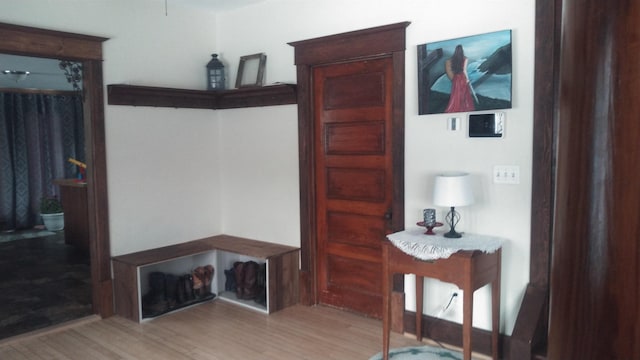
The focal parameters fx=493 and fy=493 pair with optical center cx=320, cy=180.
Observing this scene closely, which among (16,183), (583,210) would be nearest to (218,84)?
(583,210)

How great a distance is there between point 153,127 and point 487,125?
265cm

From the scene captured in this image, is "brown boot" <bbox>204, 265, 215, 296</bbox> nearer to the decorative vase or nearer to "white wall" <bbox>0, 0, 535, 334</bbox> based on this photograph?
"white wall" <bbox>0, 0, 535, 334</bbox>

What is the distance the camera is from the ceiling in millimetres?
4208

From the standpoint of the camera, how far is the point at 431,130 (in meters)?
3.25

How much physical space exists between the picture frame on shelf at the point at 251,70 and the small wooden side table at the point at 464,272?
6.70 feet

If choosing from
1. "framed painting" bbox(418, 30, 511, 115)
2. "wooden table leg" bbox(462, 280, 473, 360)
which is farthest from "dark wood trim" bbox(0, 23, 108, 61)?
"wooden table leg" bbox(462, 280, 473, 360)

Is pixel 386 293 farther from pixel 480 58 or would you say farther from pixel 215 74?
pixel 215 74

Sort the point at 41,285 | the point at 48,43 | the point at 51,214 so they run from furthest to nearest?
1. the point at 51,214
2. the point at 41,285
3. the point at 48,43

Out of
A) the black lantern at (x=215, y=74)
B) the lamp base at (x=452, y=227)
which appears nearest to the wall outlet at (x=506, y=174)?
the lamp base at (x=452, y=227)

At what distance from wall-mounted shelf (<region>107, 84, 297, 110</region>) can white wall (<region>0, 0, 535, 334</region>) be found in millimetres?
82

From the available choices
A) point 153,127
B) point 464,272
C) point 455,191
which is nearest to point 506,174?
point 455,191

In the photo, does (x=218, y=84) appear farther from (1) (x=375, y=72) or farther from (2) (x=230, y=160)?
(1) (x=375, y=72)

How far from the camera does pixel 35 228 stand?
7680mm

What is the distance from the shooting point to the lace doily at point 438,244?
8.80ft
